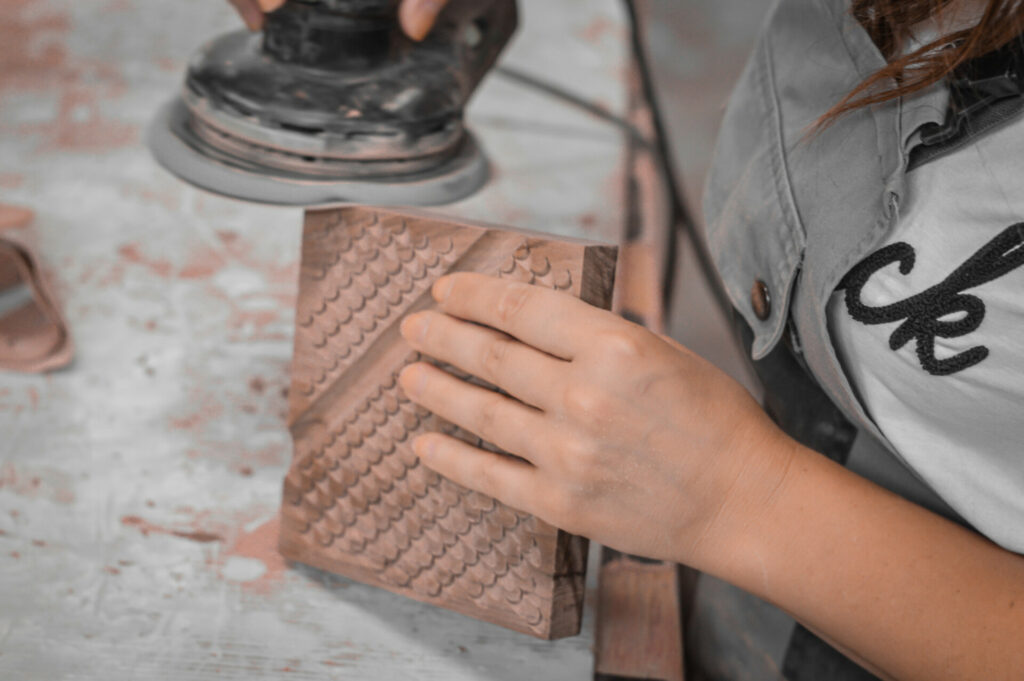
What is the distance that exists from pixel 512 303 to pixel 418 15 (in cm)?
34

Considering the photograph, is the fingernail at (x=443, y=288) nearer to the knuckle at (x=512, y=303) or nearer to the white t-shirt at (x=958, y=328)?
the knuckle at (x=512, y=303)

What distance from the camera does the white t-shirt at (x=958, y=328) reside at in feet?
1.19

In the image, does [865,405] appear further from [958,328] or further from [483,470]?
[483,470]

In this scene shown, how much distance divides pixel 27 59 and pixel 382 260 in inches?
25.8

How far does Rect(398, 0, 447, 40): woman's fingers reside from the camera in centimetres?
62

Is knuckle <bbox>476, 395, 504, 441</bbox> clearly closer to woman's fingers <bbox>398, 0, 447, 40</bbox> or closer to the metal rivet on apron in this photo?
the metal rivet on apron

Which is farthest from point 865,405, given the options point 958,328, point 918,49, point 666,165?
point 666,165

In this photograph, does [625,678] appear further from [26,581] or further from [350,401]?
[26,581]

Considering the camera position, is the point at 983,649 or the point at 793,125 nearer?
the point at 983,649

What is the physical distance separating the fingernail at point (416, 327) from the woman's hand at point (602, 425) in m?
0.01

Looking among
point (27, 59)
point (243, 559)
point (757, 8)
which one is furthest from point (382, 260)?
point (757, 8)

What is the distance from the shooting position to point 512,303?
1.26 ft

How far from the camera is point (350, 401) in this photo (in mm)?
438

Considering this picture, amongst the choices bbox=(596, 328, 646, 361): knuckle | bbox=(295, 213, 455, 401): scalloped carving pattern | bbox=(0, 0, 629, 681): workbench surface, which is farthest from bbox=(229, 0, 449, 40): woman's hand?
bbox=(596, 328, 646, 361): knuckle
